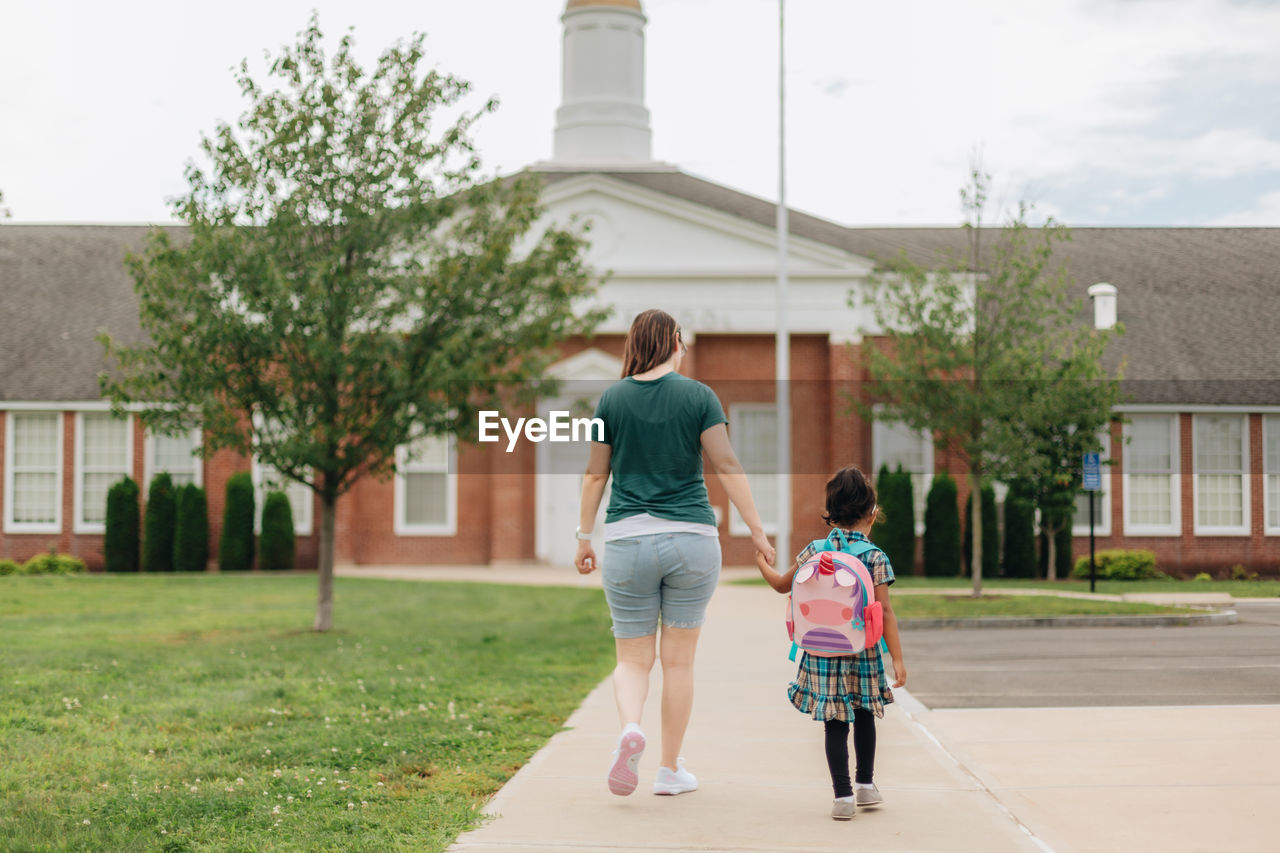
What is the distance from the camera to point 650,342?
5715 mm

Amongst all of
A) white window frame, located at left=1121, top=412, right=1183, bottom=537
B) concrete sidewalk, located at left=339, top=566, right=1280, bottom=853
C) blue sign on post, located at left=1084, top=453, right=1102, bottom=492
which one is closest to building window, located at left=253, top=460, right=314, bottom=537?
blue sign on post, located at left=1084, top=453, right=1102, bottom=492

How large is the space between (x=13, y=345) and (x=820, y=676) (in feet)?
87.5

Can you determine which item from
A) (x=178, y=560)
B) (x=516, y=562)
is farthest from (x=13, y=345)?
(x=516, y=562)

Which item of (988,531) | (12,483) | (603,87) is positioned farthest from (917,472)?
(12,483)

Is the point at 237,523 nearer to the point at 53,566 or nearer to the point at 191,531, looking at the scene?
the point at 191,531

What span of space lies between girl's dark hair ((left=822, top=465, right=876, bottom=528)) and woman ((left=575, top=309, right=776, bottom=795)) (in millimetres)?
338

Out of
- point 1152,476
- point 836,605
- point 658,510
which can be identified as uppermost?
point 1152,476

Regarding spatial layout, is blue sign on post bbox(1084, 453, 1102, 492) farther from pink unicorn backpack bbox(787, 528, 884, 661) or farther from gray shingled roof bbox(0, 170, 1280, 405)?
pink unicorn backpack bbox(787, 528, 884, 661)

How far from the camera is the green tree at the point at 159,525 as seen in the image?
26547mm

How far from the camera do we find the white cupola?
33.2m

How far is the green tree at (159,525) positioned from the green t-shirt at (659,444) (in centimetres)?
2301

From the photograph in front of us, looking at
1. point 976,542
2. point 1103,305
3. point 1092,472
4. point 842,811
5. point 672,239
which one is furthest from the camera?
point 672,239

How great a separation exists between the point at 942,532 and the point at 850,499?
20.9 m

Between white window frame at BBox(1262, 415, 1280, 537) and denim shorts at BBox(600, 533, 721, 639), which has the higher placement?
white window frame at BBox(1262, 415, 1280, 537)
